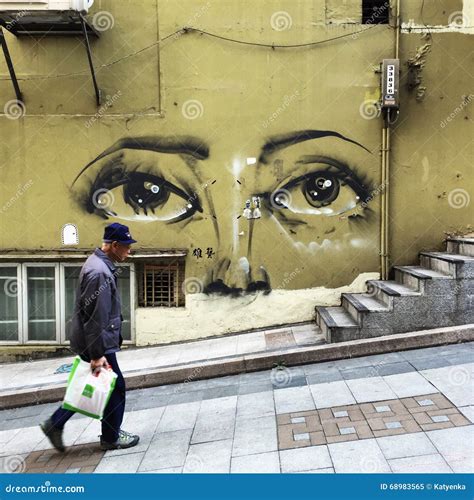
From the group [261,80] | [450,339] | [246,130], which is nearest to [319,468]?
[450,339]

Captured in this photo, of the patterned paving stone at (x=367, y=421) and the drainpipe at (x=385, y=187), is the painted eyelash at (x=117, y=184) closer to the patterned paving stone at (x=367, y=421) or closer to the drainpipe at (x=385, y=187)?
the drainpipe at (x=385, y=187)

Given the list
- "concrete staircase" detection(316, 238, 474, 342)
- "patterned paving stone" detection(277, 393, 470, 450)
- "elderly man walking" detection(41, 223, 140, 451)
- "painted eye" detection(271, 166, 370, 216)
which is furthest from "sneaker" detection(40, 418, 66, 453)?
"painted eye" detection(271, 166, 370, 216)

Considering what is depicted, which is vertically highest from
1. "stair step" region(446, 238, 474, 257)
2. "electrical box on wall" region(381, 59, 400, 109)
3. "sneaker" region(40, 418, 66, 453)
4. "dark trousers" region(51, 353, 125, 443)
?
"electrical box on wall" region(381, 59, 400, 109)

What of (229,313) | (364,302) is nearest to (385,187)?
(364,302)

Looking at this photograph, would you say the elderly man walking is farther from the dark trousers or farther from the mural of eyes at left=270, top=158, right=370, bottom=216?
the mural of eyes at left=270, top=158, right=370, bottom=216

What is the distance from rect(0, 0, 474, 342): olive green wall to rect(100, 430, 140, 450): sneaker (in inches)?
156

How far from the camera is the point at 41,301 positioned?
28.1ft

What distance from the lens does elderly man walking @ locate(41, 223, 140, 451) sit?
166 inches

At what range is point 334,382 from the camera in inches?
223

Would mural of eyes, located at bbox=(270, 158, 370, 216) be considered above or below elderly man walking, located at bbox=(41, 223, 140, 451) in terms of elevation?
above

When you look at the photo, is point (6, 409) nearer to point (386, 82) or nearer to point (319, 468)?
point (319, 468)

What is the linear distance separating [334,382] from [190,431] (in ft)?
6.01

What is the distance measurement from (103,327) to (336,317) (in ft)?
13.6

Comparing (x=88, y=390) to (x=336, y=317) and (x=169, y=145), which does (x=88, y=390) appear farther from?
(x=169, y=145)
